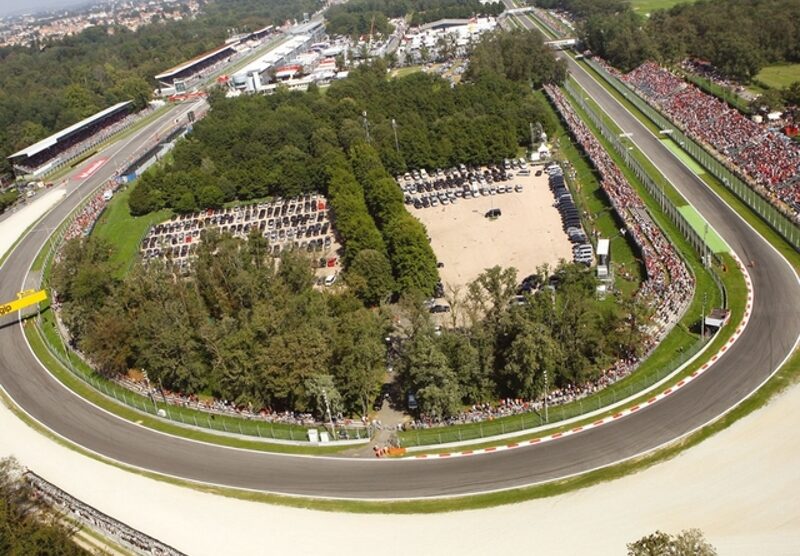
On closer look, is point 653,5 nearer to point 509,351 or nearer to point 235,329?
point 509,351

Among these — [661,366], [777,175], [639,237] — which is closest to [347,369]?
[661,366]

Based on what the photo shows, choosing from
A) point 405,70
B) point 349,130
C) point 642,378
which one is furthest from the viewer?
point 405,70

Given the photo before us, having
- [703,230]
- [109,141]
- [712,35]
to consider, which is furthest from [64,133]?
[712,35]

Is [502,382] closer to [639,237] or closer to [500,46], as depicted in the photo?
[639,237]

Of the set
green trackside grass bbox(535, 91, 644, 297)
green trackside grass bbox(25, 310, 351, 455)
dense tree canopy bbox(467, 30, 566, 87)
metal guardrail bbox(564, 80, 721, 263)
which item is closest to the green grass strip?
metal guardrail bbox(564, 80, 721, 263)

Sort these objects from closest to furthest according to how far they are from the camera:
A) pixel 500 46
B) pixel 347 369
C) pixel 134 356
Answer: pixel 347 369 < pixel 134 356 < pixel 500 46

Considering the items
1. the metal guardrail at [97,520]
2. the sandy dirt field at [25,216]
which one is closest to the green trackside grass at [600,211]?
the metal guardrail at [97,520]

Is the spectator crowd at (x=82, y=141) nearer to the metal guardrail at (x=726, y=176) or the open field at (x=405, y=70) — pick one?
the open field at (x=405, y=70)
